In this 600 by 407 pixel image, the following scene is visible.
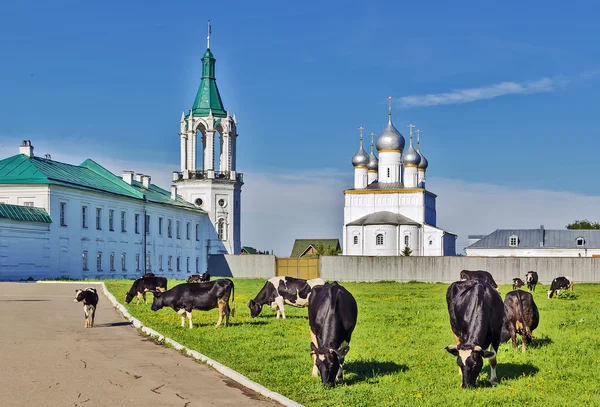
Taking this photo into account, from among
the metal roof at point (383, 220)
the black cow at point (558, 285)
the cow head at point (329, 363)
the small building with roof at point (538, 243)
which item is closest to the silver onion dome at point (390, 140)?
the metal roof at point (383, 220)

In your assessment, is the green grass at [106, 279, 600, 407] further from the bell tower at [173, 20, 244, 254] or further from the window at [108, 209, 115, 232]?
the bell tower at [173, 20, 244, 254]

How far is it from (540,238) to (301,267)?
58.4 meters

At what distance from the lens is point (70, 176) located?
208 ft

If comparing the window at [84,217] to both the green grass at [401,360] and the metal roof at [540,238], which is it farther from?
the metal roof at [540,238]

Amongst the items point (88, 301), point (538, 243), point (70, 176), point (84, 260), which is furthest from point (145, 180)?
point (88, 301)

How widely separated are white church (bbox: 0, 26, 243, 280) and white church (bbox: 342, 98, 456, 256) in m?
17.3

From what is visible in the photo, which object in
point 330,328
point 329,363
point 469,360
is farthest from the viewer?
point 330,328

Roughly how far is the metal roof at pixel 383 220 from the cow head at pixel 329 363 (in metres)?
88.0

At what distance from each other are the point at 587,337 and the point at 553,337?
2.50 feet

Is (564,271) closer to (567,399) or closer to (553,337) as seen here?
(553,337)

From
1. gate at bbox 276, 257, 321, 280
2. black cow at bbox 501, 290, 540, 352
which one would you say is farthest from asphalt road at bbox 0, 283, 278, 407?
gate at bbox 276, 257, 321, 280

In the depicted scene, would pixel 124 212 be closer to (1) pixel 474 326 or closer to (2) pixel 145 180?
(2) pixel 145 180

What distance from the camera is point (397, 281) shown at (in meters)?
61.7

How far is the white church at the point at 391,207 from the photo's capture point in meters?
100
